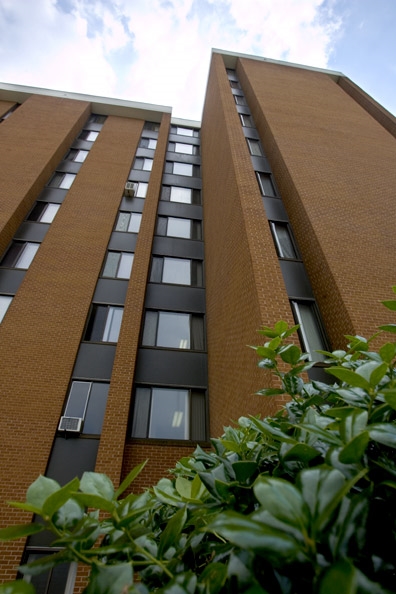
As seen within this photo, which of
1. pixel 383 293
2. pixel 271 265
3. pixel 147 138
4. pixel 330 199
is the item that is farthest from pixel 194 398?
pixel 147 138

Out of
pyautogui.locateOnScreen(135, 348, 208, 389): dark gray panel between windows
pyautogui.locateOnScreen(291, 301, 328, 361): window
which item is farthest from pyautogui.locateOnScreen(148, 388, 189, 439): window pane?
pyautogui.locateOnScreen(291, 301, 328, 361): window

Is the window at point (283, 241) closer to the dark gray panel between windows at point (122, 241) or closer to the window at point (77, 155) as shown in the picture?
the dark gray panel between windows at point (122, 241)

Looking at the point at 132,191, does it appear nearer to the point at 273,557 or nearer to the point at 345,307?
the point at 345,307

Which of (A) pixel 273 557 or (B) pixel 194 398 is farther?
(B) pixel 194 398

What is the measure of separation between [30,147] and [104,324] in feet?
43.6

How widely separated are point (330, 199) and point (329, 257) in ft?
9.34

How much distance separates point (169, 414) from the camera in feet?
30.9

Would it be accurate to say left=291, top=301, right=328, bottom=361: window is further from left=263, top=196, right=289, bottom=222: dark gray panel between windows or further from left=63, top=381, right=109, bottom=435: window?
left=63, top=381, right=109, bottom=435: window

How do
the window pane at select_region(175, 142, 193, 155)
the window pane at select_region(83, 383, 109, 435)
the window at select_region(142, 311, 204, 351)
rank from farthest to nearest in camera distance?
the window pane at select_region(175, 142, 193, 155) < the window at select_region(142, 311, 204, 351) < the window pane at select_region(83, 383, 109, 435)

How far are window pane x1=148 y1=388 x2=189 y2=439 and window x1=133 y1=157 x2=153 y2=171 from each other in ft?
47.4

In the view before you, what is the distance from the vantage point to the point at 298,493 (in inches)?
30.9

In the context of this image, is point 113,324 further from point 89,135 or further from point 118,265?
point 89,135

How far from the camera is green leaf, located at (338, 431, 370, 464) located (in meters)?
0.85

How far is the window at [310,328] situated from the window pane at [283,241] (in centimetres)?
195
